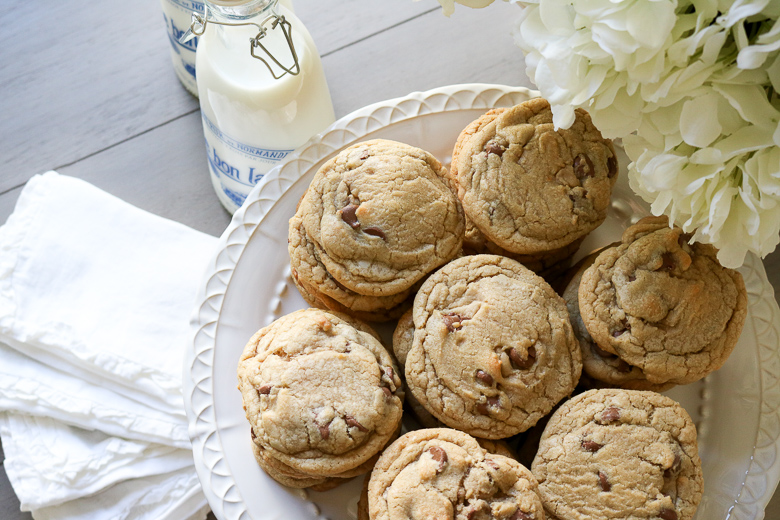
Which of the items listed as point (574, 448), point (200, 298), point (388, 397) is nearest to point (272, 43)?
point (200, 298)

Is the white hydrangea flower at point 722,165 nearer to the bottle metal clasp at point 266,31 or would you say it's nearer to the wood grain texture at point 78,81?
the bottle metal clasp at point 266,31

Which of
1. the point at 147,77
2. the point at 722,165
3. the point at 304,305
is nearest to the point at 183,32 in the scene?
the point at 147,77

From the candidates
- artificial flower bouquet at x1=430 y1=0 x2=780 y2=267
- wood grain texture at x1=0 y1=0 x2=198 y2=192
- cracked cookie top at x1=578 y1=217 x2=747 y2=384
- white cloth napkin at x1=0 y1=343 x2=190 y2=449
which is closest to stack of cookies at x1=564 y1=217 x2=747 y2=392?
cracked cookie top at x1=578 y1=217 x2=747 y2=384

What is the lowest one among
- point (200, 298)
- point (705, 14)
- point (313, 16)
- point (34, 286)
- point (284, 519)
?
point (284, 519)

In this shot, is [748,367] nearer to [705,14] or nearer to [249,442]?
[705,14]

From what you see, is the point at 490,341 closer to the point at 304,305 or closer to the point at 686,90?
the point at 304,305

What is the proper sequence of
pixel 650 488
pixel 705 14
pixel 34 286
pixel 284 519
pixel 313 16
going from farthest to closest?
1. pixel 313 16
2. pixel 34 286
3. pixel 284 519
4. pixel 650 488
5. pixel 705 14
